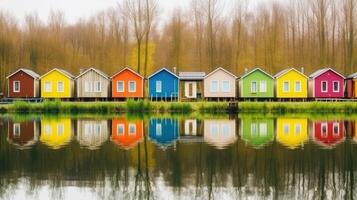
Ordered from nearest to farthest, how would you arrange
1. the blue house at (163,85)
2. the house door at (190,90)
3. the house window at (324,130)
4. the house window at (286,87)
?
the house window at (324,130)
the blue house at (163,85)
the house window at (286,87)
the house door at (190,90)

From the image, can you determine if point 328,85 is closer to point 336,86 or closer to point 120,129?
point 336,86

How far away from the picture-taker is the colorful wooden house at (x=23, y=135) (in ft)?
74.3

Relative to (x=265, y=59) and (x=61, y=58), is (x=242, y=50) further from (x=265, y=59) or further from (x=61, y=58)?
(x=61, y=58)

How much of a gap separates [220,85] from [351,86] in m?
13.4

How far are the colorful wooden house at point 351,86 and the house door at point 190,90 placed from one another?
15770mm

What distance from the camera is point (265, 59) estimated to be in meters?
64.8

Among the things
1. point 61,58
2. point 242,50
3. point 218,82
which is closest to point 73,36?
point 61,58

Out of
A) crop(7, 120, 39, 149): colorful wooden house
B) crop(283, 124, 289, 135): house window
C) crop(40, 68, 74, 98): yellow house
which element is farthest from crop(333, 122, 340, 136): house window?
crop(40, 68, 74, 98): yellow house

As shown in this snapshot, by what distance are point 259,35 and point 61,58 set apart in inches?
976

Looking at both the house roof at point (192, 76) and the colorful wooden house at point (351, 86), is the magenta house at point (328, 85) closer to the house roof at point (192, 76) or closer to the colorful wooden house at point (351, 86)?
the colorful wooden house at point (351, 86)

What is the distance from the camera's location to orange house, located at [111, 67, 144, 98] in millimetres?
53125

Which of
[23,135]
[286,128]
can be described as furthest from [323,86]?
[23,135]

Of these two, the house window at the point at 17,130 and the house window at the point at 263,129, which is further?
the house window at the point at 263,129

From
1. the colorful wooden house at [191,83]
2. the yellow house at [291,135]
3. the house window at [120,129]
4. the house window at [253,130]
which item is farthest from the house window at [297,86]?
the house window at [120,129]
